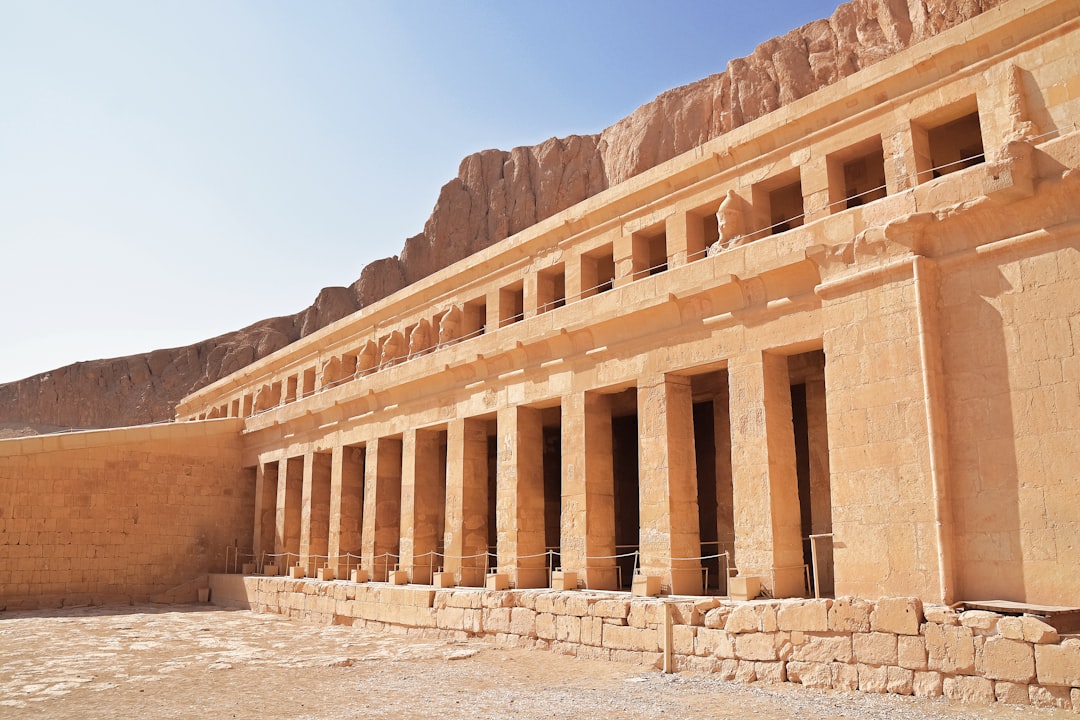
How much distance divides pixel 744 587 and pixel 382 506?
401 inches

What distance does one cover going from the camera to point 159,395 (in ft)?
159

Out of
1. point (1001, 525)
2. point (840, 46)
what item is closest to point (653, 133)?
point (840, 46)

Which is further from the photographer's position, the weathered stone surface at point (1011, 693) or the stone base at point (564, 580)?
the stone base at point (564, 580)

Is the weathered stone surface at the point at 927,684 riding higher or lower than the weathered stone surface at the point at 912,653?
lower

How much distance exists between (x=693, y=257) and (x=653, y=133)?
16428 mm

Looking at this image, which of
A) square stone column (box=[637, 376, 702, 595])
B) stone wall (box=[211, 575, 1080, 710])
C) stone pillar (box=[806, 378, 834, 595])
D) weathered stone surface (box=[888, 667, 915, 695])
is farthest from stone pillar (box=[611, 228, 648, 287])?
weathered stone surface (box=[888, 667, 915, 695])

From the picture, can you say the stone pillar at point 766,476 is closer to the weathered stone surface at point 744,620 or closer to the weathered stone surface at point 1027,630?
the weathered stone surface at point 744,620

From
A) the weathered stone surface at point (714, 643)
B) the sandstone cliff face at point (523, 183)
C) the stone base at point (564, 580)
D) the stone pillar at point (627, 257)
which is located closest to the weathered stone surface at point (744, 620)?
the weathered stone surface at point (714, 643)

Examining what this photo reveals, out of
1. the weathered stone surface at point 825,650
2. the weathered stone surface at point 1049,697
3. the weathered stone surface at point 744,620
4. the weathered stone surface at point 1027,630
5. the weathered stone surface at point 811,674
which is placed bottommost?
the weathered stone surface at point 811,674

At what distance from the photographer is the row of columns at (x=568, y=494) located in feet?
35.2

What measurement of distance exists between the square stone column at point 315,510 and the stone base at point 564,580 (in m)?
9.54

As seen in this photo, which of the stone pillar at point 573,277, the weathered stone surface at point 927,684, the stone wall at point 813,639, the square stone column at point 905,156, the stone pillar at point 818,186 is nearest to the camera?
the stone wall at point 813,639

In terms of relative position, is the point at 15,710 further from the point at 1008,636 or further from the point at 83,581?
the point at 83,581

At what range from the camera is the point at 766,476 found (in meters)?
10.6
